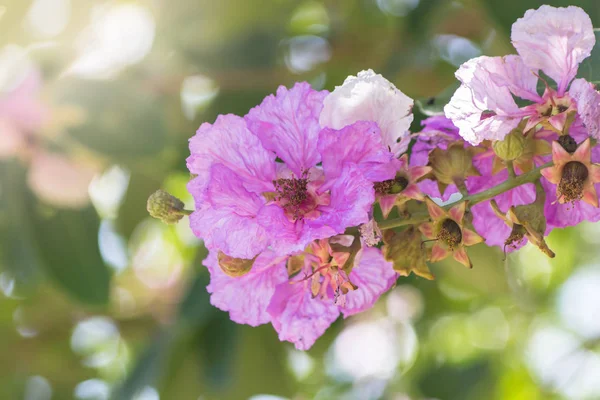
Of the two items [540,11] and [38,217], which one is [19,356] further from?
[540,11]

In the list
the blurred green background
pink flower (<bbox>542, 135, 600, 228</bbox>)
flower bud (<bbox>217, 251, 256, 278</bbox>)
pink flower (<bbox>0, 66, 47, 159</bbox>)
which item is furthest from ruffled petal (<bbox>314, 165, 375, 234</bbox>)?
pink flower (<bbox>0, 66, 47, 159</bbox>)

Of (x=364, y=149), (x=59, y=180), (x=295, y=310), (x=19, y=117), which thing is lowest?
(x=59, y=180)

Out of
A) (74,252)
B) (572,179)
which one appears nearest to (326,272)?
(572,179)

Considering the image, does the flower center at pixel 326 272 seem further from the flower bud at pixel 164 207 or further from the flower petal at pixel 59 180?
the flower petal at pixel 59 180

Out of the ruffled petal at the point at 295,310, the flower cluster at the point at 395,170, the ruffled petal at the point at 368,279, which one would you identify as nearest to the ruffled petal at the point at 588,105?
the flower cluster at the point at 395,170

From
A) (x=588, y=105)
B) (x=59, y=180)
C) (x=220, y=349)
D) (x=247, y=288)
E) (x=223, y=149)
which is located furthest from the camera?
(x=59, y=180)

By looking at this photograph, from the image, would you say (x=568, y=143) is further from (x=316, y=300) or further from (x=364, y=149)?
(x=316, y=300)

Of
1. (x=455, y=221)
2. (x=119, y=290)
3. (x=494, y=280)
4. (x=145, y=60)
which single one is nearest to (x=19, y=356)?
(x=119, y=290)
